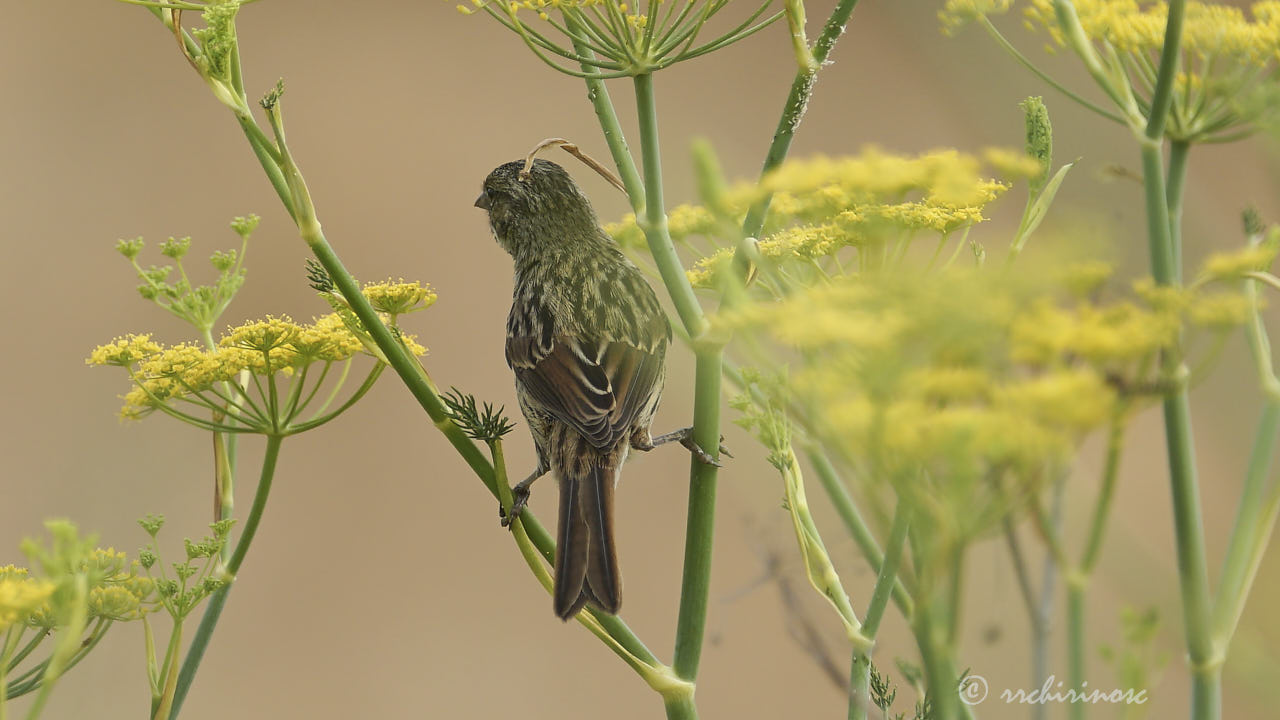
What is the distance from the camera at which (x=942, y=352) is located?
49 cm

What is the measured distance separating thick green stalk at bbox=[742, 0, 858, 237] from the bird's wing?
479 millimetres

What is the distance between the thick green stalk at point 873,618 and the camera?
713 mm

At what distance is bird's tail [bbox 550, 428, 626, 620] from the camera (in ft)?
3.13

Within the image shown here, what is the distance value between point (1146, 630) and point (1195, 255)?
28 cm

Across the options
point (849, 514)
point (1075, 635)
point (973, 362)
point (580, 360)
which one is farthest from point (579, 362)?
point (973, 362)

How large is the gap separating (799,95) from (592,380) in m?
0.54

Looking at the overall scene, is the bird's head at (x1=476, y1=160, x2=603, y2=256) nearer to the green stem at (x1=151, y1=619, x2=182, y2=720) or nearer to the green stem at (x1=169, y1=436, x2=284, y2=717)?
the green stem at (x1=169, y1=436, x2=284, y2=717)

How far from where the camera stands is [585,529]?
1.11m

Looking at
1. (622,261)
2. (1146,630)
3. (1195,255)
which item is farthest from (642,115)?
(622,261)

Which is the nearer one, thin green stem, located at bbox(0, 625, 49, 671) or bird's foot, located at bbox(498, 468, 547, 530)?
thin green stem, located at bbox(0, 625, 49, 671)

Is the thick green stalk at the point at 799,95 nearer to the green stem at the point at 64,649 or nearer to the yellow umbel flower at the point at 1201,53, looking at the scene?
the yellow umbel flower at the point at 1201,53

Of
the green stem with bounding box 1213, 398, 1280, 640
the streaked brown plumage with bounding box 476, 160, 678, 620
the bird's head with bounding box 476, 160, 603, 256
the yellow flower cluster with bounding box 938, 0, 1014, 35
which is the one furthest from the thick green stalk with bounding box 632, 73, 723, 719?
the bird's head with bounding box 476, 160, 603, 256

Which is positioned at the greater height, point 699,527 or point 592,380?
point 592,380

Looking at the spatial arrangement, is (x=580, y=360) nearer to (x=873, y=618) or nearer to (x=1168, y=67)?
(x=873, y=618)
